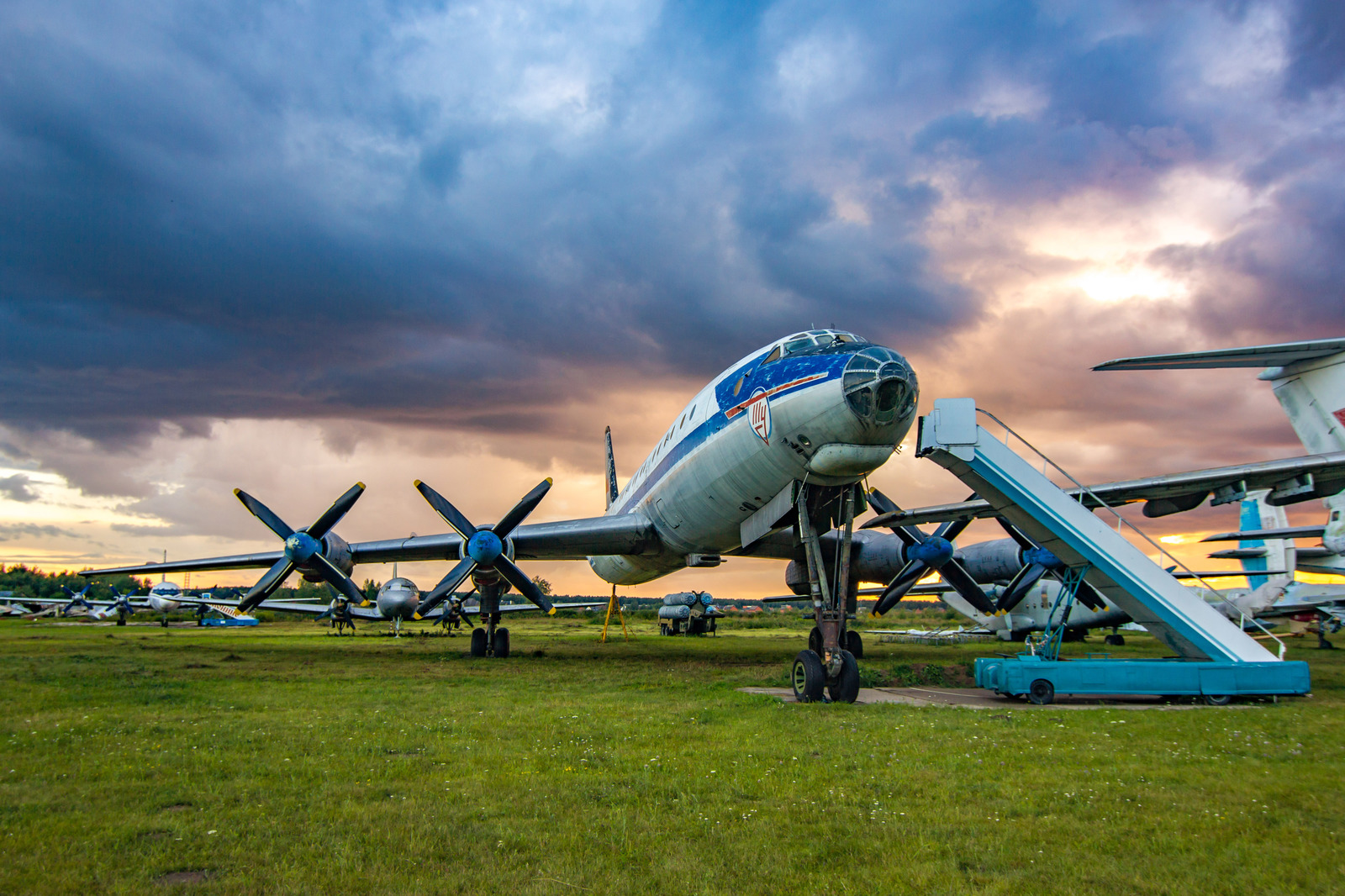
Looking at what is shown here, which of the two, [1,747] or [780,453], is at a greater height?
[780,453]

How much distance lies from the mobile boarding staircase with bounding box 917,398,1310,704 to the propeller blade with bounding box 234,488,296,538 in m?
18.8

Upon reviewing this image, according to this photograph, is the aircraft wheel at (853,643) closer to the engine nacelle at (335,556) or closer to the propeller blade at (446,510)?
the propeller blade at (446,510)

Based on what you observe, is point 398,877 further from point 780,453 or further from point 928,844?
point 780,453

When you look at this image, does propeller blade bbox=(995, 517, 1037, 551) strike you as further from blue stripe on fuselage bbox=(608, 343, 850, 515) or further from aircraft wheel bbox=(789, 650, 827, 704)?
aircraft wheel bbox=(789, 650, 827, 704)

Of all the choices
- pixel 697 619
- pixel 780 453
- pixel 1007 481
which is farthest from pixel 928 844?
pixel 697 619

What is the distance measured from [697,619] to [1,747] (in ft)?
134

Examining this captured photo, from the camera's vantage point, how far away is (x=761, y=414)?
13062mm

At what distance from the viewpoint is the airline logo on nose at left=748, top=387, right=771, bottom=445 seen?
12875 millimetres

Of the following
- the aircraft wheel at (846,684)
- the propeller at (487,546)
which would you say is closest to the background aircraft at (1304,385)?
the aircraft wheel at (846,684)

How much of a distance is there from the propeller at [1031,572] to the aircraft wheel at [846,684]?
7277 mm

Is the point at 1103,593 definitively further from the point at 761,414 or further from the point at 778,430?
the point at 761,414

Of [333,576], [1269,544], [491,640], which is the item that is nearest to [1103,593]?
[491,640]

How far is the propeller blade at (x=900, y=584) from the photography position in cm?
2153

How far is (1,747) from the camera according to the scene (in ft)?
24.4
